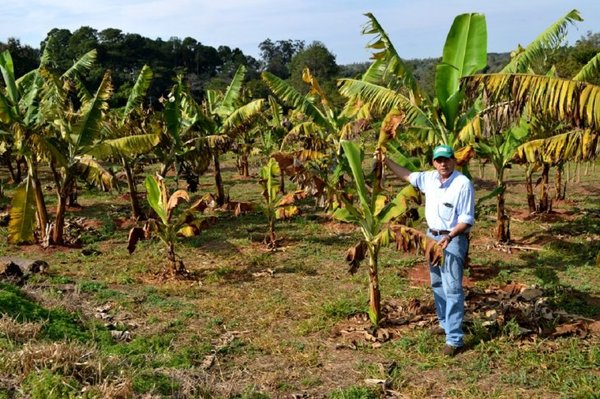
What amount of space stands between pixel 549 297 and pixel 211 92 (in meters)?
10.6

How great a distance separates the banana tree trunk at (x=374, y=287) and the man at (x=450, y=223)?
71cm

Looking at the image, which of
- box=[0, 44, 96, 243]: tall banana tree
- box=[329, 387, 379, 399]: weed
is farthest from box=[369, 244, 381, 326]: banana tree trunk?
box=[0, 44, 96, 243]: tall banana tree

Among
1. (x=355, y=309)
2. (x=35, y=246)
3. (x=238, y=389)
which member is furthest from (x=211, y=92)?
(x=238, y=389)

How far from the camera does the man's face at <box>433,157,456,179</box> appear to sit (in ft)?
16.9

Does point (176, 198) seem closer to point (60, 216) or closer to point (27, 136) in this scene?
point (27, 136)

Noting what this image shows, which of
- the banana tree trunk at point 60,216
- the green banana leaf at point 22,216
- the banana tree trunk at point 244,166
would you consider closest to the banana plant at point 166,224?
the green banana leaf at point 22,216

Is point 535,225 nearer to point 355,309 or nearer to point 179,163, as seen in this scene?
point 355,309

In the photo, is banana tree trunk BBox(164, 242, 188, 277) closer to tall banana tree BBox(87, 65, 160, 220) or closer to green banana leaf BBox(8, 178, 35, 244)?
tall banana tree BBox(87, 65, 160, 220)

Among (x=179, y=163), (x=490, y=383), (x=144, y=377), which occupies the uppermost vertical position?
(x=179, y=163)

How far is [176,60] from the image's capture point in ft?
273

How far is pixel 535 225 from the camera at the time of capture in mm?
11109

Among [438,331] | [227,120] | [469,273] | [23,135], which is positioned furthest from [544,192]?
[23,135]

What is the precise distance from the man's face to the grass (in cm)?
179

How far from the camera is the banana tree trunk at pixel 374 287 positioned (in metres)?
5.95
